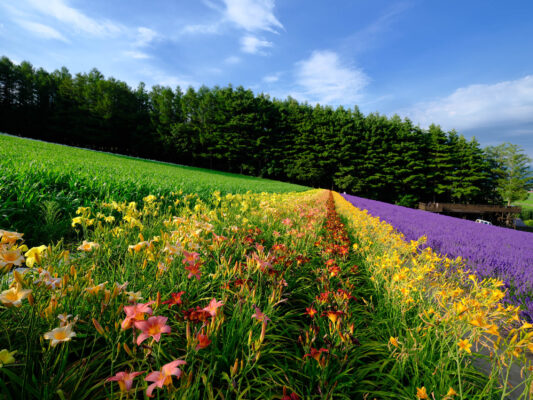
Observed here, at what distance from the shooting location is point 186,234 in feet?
6.18

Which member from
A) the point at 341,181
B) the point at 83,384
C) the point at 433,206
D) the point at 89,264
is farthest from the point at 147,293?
the point at 341,181

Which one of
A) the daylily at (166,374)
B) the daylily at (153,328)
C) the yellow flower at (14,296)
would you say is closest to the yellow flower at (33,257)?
the yellow flower at (14,296)

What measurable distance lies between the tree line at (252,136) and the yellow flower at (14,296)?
124ft

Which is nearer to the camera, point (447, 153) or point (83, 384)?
point (83, 384)

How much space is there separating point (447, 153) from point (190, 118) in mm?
45316

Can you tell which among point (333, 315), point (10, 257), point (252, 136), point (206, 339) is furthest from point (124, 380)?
point (252, 136)

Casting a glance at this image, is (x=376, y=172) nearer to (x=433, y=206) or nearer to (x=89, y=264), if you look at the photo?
(x=433, y=206)

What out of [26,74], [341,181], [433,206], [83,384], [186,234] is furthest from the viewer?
[341,181]

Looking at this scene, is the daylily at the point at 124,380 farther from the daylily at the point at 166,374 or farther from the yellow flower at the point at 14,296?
the yellow flower at the point at 14,296

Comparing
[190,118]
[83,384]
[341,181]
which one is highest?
Result: [190,118]

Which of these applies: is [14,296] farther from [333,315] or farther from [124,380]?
[333,315]

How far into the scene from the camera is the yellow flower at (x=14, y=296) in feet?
2.57

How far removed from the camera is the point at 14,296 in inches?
32.0

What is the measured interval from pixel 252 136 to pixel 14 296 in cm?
4077
